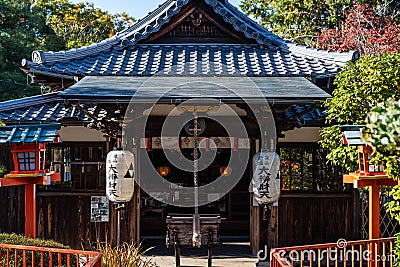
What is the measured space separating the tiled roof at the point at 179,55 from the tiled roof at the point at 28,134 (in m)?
2.48

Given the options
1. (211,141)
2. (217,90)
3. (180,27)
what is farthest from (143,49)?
(217,90)

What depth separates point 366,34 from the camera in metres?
16.4

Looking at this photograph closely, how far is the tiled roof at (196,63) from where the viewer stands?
9727mm

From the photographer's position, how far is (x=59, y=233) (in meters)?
10.6

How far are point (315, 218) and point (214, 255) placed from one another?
86.6 inches

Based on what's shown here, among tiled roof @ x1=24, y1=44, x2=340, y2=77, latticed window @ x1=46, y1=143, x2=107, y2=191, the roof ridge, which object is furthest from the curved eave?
latticed window @ x1=46, y1=143, x2=107, y2=191

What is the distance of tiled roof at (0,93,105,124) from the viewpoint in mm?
9922

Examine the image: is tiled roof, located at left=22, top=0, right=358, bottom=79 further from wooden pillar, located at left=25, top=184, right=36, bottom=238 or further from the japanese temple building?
wooden pillar, located at left=25, top=184, right=36, bottom=238

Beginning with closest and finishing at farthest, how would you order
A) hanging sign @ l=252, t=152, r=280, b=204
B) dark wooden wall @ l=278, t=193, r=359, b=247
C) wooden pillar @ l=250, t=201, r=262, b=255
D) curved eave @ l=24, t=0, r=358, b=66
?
1. hanging sign @ l=252, t=152, r=280, b=204
2. wooden pillar @ l=250, t=201, r=262, b=255
3. curved eave @ l=24, t=0, r=358, b=66
4. dark wooden wall @ l=278, t=193, r=359, b=247

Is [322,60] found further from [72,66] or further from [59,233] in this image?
[59,233]

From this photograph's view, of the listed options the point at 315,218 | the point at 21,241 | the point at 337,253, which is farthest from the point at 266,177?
the point at 21,241

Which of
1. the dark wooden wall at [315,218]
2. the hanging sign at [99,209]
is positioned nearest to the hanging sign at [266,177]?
the dark wooden wall at [315,218]

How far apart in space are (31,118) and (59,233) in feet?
8.03

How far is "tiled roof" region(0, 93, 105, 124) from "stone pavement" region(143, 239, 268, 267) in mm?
3027
